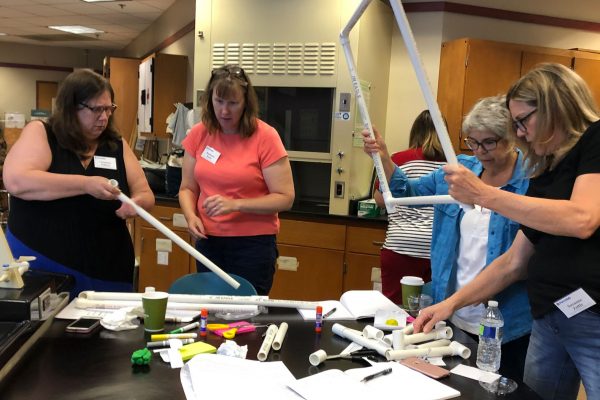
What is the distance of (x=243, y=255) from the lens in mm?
2172

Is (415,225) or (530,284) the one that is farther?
(415,225)

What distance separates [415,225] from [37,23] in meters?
7.01

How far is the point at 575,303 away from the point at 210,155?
1.48m

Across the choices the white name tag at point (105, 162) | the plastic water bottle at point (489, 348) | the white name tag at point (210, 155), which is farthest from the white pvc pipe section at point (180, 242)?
the plastic water bottle at point (489, 348)

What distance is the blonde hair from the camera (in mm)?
1354

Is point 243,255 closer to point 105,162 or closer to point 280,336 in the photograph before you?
point 105,162

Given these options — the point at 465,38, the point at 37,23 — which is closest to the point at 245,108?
the point at 465,38

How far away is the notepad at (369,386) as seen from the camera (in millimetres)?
1135

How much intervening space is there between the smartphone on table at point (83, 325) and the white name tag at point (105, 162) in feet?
2.43

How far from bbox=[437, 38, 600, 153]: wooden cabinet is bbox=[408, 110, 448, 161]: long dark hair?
864 mm

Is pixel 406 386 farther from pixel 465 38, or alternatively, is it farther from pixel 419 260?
pixel 465 38

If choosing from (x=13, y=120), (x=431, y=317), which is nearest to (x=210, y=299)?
(x=431, y=317)

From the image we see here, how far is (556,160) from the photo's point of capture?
1.42 m

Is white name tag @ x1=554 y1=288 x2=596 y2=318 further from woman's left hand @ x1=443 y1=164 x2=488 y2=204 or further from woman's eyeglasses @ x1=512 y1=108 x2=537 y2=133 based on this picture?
woman's eyeglasses @ x1=512 y1=108 x2=537 y2=133
